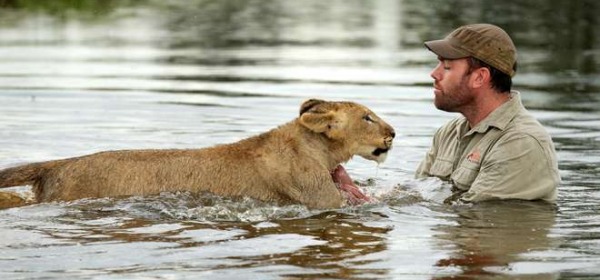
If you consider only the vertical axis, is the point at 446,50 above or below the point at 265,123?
above

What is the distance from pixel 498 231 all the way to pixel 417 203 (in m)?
1.31

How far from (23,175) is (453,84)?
12.3ft

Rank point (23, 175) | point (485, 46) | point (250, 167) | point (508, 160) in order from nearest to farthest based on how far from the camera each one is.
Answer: point (23, 175)
point (250, 167)
point (508, 160)
point (485, 46)

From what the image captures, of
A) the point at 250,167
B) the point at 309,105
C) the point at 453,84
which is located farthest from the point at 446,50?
the point at 250,167

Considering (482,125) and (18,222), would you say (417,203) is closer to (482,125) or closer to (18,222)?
(482,125)

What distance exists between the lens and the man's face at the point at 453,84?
38.3ft

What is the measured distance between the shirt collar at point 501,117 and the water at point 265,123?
0.68m

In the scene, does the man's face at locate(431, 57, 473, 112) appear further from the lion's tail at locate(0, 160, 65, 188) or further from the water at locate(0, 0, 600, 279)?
the lion's tail at locate(0, 160, 65, 188)

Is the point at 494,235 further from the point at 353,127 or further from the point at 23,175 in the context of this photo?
the point at 23,175

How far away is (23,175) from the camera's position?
10508 millimetres

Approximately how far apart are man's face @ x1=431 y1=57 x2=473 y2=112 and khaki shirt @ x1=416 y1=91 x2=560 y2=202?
10.2 inches

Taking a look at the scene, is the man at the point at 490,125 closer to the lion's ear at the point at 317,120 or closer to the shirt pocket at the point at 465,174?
the shirt pocket at the point at 465,174

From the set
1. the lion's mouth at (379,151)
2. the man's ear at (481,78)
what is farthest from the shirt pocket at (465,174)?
the lion's mouth at (379,151)

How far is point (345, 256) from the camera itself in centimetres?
930
